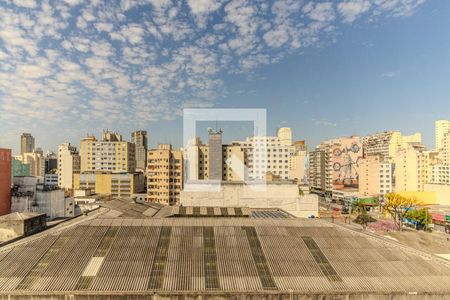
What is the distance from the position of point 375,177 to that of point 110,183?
10142 cm

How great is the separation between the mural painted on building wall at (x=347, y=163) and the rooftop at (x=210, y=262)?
109m

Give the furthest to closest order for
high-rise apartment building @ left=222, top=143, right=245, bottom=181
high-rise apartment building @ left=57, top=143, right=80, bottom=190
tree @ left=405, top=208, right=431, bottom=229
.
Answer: high-rise apartment building @ left=57, top=143, right=80, bottom=190 → high-rise apartment building @ left=222, top=143, right=245, bottom=181 → tree @ left=405, top=208, right=431, bottom=229

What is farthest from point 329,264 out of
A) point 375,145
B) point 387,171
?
point 375,145

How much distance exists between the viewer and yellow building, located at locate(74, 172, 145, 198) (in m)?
115

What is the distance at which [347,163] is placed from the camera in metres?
132

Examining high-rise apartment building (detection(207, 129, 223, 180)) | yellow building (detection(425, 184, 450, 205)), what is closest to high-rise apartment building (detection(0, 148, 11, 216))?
high-rise apartment building (detection(207, 129, 223, 180))

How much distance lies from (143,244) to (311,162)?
142885mm

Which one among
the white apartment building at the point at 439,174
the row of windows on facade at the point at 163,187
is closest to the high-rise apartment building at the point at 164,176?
the row of windows on facade at the point at 163,187

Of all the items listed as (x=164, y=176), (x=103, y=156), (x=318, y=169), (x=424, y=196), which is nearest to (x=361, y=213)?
(x=424, y=196)

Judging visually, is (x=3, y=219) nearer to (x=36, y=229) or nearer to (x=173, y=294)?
(x=36, y=229)

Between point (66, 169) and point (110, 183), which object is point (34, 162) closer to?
point (66, 169)

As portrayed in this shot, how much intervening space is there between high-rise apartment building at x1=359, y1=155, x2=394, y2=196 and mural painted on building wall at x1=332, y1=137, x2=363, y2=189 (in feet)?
46.5

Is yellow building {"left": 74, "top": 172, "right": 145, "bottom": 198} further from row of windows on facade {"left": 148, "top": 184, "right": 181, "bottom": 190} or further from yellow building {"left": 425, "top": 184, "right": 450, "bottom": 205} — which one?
yellow building {"left": 425, "top": 184, "right": 450, "bottom": 205}

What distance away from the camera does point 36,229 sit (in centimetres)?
3503
